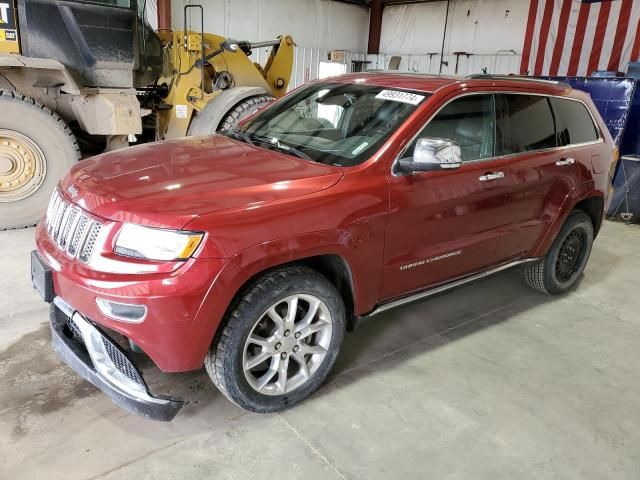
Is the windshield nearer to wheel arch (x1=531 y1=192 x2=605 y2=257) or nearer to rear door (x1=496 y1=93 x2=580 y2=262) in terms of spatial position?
rear door (x1=496 y1=93 x2=580 y2=262)

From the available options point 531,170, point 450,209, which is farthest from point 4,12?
point 531,170

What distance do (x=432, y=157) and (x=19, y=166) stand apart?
417 centimetres

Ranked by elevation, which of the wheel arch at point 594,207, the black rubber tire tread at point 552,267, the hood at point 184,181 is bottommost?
the black rubber tire tread at point 552,267

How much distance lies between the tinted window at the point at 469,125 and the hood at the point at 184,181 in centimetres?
77

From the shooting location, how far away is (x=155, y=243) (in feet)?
6.81

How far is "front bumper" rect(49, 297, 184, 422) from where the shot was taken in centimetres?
214

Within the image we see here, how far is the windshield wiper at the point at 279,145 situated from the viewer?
2.76 metres

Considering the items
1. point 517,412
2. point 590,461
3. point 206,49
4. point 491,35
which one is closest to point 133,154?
point 517,412

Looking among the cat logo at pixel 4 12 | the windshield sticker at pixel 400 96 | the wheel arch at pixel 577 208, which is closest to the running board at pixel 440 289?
the wheel arch at pixel 577 208

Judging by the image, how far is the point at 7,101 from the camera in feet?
15.4

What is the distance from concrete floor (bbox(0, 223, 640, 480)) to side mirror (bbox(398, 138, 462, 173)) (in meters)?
1.21

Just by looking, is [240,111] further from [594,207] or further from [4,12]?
[594,207]

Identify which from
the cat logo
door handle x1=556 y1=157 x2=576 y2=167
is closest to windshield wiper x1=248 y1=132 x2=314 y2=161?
door handle x1=556 y1=157 x2=576 y2=167

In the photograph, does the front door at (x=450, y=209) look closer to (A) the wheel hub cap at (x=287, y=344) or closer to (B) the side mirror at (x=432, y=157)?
(B) the side mirror at (x=432, y=157)
